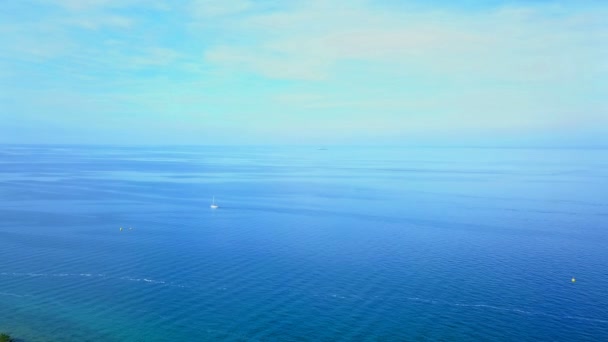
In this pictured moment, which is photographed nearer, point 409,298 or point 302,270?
point 409,298

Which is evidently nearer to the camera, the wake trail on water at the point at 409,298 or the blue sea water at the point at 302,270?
the blue sea water at the point at 302,270

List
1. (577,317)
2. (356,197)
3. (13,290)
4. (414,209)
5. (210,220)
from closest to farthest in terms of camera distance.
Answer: (577,317)
(13,290)
(210,220)
(414,209)
(356,197)

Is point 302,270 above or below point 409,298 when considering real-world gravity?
below

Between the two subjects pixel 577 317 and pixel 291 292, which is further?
pixel 291 292

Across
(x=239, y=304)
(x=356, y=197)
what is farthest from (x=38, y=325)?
(x=356, y=197)

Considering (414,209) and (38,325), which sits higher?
(414,209)

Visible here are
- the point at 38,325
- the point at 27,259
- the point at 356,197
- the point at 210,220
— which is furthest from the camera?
the point at 356,197

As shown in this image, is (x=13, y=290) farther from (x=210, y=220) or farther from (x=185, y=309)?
(x=210, y=220)

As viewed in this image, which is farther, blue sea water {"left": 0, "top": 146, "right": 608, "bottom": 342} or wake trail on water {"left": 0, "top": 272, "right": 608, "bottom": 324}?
wake trail on water {"left": 0, "top": 272, "right": 608, "bottom": 324}
